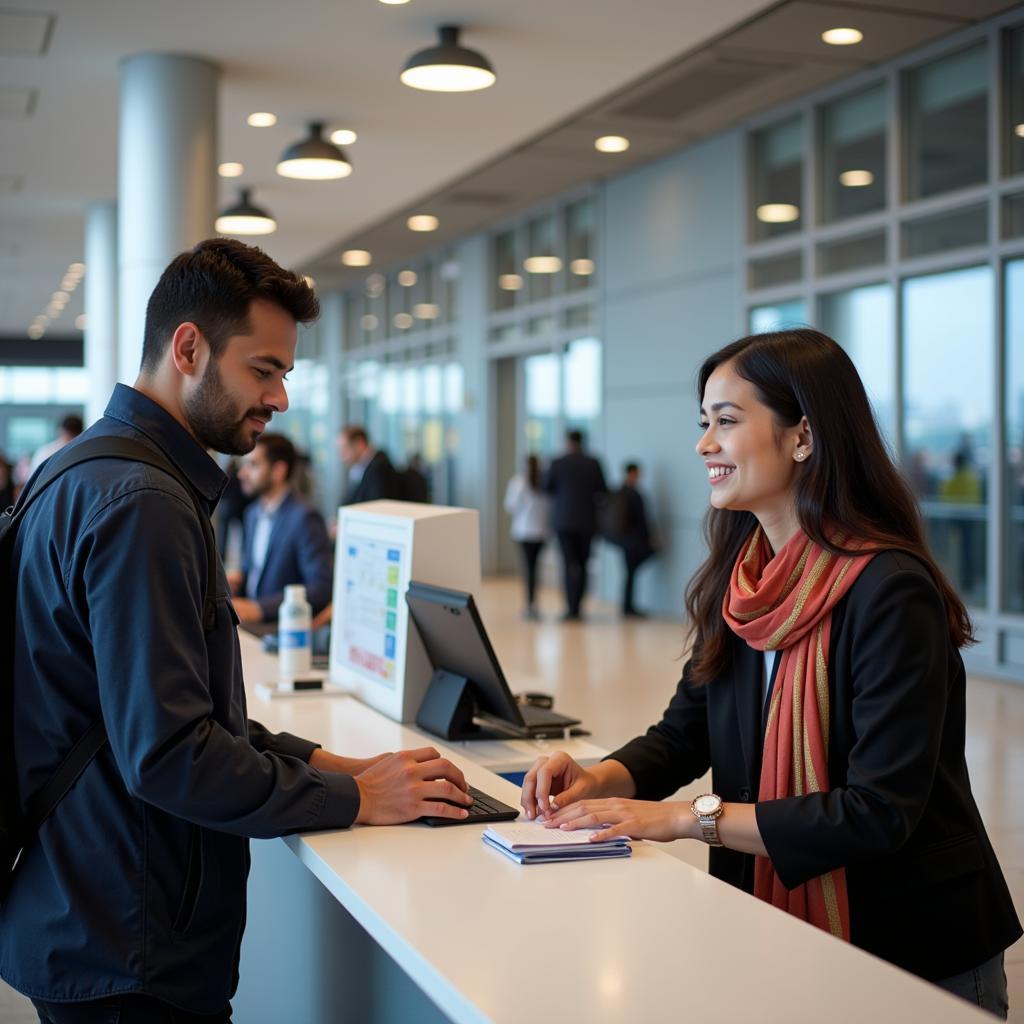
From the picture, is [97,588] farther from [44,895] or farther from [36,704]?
[44,895]

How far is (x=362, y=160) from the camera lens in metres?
10.4

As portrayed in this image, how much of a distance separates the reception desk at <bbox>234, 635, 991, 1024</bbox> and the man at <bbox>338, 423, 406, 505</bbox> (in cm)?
671

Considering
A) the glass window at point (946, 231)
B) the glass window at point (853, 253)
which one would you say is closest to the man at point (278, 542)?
the glass window at point (946, 231)

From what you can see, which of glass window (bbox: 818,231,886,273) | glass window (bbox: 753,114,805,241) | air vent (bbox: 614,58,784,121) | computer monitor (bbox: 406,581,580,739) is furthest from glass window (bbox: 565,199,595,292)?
computer monitor (bbox: 406,581,580,739)

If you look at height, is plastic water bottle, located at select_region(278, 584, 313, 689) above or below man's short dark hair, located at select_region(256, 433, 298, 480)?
below

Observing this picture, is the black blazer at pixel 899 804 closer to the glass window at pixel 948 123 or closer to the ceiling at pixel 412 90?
the ceiling at pixel 412 90

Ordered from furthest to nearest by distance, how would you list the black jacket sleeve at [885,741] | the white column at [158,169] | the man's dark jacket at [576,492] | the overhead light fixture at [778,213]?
1. the man's dark jacket at [576,492]
2. the overhead light fixture at [778,213]
3. the white column at [158,169]
4. the black jacket sleeve at [885,741]

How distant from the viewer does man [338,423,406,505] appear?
912 centimetres

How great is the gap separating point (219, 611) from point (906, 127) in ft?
26.6

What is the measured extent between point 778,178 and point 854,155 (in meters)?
0.98

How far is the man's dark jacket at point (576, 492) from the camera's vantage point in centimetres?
1152

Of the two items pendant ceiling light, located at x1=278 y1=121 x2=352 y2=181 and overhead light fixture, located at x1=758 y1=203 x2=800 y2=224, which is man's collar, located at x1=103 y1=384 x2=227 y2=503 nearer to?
pendant ceiling light, located at x1=278 y1=121 x2=352 y2=181

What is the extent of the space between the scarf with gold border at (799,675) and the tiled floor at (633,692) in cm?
125

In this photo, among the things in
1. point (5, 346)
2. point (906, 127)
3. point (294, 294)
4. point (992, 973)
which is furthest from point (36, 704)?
point (5, 346)
